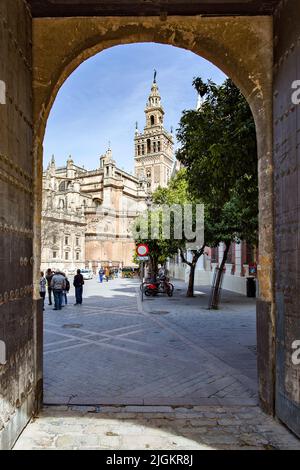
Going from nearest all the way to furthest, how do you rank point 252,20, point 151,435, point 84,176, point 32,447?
point 32,447, point 151,435, point 252,20, point 84,176

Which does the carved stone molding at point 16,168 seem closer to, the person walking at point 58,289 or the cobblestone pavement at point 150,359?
the cobblestone pavement at point 150,359

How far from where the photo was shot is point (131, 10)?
4410 mm

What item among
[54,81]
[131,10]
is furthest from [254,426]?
[131,10]

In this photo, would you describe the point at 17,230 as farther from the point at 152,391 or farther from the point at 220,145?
the point at 220,145

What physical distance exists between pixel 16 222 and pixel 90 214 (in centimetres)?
6400

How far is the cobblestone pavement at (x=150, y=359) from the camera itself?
5105 millimetres

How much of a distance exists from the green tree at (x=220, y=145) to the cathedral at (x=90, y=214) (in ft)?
130

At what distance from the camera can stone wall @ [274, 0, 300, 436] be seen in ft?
12.2

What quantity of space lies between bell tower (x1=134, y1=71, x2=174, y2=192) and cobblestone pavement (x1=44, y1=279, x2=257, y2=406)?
8211 cm

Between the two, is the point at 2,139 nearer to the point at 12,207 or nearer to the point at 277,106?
the point at 12,207

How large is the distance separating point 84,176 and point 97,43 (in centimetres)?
7255

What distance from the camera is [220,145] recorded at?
22.6 feet

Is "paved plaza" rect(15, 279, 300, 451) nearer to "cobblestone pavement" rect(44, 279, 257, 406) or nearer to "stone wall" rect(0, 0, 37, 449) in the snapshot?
"cobblestone pavement" rect(44, 279, 257, 406)

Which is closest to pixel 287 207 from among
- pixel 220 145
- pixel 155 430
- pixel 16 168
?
pixel 155 430
